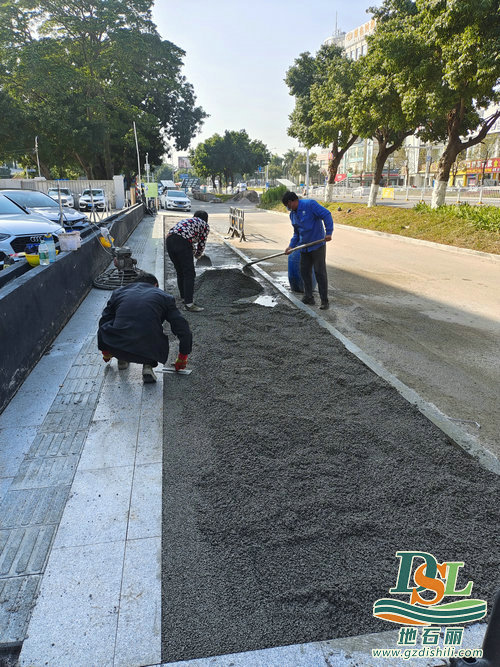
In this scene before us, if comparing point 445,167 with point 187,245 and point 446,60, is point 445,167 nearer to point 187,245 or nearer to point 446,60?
point 446,60

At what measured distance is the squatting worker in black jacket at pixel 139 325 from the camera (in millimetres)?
4270

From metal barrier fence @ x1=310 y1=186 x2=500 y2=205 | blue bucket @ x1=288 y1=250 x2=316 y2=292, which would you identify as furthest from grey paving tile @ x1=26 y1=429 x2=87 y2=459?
metal barrier fence @ x1=310 y1=186 x2=500 y2=205

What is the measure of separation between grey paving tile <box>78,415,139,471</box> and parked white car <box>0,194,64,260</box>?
5447 mm

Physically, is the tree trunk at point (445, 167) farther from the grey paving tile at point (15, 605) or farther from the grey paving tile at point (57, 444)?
the grey paving tile at point (15, 605)

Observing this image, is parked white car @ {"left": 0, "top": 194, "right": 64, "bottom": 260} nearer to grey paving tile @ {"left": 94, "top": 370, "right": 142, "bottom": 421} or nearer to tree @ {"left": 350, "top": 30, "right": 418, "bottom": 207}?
grey paving tile @ {"left": 94, "top": 370, "right": 142, "bottom": 421}

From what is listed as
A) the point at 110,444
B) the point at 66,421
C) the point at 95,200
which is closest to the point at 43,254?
the point at 66,421

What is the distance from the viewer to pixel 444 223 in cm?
1698

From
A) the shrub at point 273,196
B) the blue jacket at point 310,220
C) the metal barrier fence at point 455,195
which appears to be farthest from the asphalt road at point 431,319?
the shrub at point 273,196

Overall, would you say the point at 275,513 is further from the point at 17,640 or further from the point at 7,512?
the point at 7,512

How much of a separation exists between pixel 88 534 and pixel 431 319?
600cm

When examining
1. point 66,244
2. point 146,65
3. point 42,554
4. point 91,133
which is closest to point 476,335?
point 42,554

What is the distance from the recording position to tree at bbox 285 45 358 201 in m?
26.5

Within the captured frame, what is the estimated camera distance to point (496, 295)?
8.66 metres

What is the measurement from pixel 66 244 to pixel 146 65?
40.5 metres
